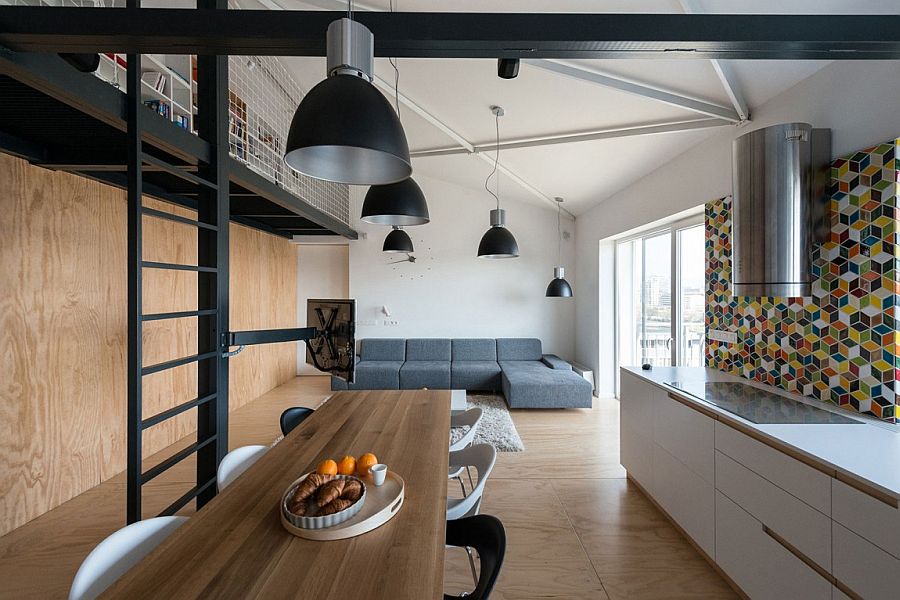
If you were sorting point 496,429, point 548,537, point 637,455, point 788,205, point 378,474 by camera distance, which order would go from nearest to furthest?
point 378,474 < point 788,205 < point 548,537 < point 637,455 < point 496,429

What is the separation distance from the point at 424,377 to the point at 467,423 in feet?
10.6

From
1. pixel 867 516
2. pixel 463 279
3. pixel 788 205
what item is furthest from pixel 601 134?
pixel 463 279

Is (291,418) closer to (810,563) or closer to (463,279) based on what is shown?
(810,563)

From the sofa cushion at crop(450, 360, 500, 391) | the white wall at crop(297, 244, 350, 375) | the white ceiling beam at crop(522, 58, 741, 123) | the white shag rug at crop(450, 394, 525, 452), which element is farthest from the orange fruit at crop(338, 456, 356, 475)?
the white wall at crop(297, 244, 350, 375)

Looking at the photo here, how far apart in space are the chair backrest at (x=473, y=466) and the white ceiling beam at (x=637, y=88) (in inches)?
94.6

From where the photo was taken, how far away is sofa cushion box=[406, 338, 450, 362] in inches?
254

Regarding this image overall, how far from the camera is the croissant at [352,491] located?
126cm

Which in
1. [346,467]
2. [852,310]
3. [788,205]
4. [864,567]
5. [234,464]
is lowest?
[864,567]

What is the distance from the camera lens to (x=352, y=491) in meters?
1.28

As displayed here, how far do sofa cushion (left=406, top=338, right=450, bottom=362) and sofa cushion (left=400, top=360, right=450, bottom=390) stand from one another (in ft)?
2.05

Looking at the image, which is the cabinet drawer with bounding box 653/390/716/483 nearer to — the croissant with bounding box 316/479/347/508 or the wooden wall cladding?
the croissant with bounding box 316/479/347/508

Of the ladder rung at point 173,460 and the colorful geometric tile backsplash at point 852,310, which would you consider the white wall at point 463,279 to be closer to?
the colorful geometric tile backsplash at point 852,310

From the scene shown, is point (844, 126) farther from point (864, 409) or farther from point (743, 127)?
point (864, 409)

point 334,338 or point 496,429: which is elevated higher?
point 334,338
